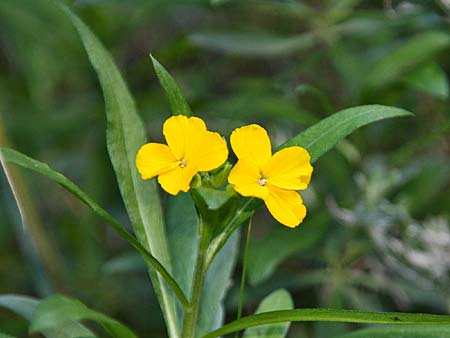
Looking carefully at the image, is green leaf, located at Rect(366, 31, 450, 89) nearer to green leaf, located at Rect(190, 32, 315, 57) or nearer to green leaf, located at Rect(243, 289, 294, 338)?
green leaf, located at Rect(190, 32, 315, 57)

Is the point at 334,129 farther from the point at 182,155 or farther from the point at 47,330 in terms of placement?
the point at 47,330

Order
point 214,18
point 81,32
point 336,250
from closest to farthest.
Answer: point 81,32
point 336,250
point 214,18

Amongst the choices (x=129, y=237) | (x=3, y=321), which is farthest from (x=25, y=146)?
(x=129, y=237)

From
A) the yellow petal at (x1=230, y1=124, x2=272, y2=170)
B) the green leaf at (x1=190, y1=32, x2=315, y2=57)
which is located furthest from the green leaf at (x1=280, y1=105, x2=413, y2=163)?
the green leaf at (x1=190, y1=32, x2=315, y2=57)

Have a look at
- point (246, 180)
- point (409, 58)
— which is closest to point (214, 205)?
point (246, 180)

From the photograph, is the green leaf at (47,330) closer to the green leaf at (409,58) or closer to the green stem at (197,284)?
the green stem at (197,284)

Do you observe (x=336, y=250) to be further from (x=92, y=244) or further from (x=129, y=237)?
(x=129, y=237)

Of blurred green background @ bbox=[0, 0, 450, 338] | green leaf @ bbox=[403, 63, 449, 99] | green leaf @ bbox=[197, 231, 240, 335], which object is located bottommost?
blurred green background @ bbox=[0, 0, 450, 338]
